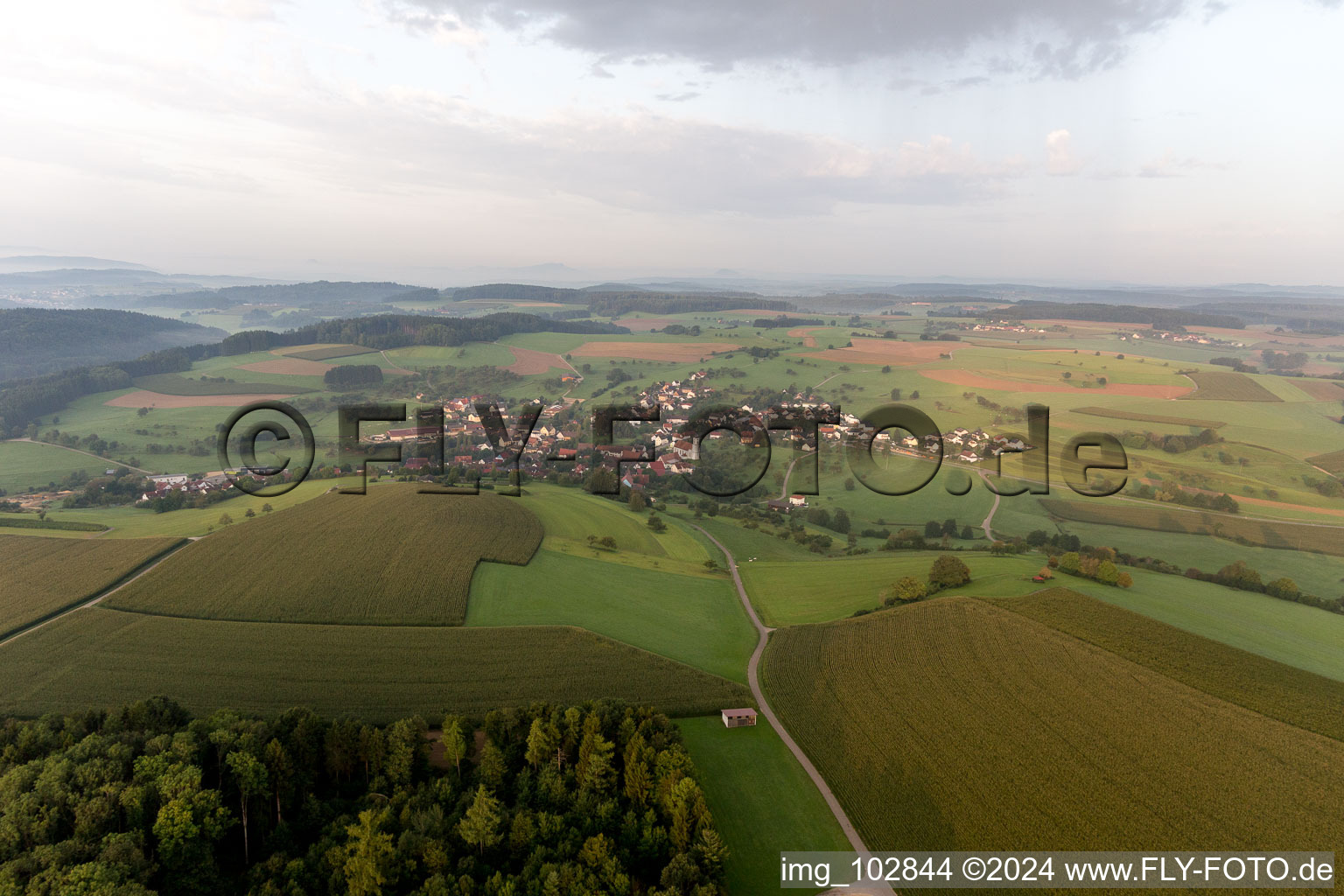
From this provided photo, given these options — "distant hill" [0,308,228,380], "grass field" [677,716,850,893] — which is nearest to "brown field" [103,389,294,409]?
"distant hill" [0,308,228,380]

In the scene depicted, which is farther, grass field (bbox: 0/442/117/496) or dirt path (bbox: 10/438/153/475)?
dirt path (bbox: 10/438/153/475)

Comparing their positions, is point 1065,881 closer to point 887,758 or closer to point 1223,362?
point 887,758

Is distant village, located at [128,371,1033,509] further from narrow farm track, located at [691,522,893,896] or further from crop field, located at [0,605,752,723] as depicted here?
crop field, located at [0,605,752,723]

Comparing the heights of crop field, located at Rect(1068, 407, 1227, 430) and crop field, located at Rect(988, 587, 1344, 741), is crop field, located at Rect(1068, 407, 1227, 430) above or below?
above

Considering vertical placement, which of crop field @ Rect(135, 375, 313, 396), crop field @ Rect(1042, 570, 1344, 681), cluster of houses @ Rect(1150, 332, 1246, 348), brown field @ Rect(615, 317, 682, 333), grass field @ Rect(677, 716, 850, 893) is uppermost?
brown field @ Rect(615, 317, 682, 333)

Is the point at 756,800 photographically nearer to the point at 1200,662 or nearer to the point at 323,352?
the point at 1200,662

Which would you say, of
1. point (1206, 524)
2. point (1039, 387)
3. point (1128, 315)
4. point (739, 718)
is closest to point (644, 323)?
point (1039, 387)

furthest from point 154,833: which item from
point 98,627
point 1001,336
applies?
point 1001,336
